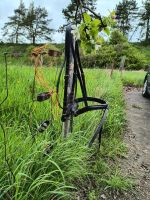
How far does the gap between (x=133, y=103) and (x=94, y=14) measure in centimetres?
728

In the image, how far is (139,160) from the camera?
5.63 m

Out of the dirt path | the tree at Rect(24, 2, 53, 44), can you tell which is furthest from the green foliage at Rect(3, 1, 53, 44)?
the dirt path

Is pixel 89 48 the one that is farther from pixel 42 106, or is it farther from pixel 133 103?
pixel 133 103

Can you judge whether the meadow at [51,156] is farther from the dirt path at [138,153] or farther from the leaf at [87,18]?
the leaf at [87,18]

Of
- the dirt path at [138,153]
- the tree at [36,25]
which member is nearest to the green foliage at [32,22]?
the tree at [36,25]

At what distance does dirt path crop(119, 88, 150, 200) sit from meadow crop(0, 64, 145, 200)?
146 mm

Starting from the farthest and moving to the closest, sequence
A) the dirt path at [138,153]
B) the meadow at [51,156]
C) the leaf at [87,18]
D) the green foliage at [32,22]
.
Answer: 1. the green foliage at [32,22]
2. the dirt path at [138,153]
3. the leaf at [87,18]
4. the meadow at [51,156]

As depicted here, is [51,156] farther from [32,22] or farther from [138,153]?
[32,22]

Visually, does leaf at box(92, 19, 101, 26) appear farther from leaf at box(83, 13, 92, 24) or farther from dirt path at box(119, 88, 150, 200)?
dirt path at box(119, 88, 150, 200)

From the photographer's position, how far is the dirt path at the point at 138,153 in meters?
4.61

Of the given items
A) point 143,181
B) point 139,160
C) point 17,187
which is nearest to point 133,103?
point 139,160

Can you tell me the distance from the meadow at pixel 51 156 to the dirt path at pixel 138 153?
0.15 meters

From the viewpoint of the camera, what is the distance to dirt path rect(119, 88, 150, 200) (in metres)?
4.61

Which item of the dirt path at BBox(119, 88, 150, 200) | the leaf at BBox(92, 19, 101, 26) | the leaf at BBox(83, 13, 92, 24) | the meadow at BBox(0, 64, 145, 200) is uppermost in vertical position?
the leaf at BBox(83, 13, 92, 24)
